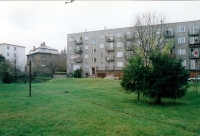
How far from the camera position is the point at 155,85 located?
40.8ft

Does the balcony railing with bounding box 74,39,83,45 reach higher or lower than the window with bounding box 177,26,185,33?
lower

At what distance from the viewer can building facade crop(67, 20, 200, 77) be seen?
49.5 meters

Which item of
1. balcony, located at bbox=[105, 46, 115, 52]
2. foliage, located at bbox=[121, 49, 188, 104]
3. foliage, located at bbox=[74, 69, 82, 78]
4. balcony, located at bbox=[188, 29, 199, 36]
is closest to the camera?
foliage, located at bbox=[121, 49, 188, 104]

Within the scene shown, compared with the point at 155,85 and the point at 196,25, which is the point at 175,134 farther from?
the point at 196,25

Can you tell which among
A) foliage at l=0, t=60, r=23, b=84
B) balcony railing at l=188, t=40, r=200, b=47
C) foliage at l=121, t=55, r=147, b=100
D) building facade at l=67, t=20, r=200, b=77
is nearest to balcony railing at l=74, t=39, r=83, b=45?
building facade at l=67, t=20, r=200, b=77

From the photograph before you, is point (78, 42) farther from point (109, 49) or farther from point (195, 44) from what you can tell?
point (195, 44)

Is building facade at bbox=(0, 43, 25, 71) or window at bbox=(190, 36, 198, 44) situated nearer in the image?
window at bbox=(190, 36, 198, 44)

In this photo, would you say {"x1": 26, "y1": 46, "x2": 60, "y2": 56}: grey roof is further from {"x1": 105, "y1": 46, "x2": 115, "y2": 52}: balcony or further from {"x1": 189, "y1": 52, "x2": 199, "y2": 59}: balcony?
{"x1": 189, "y1": 52, "x2": 199, "y2": 59}: balcony

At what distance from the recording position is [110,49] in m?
58.8

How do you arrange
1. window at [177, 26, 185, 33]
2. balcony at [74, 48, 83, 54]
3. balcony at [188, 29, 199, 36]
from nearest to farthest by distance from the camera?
balcony at [188, 29, 199, 36] < window at [177, 26, 185, 33] < balcony at [74, 48, 83, 54]

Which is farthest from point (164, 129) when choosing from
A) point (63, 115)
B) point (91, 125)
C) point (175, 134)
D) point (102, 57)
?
point (102, 57)

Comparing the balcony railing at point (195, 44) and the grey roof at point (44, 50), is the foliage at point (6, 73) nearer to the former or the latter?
the balcony railing at point (195, 44)

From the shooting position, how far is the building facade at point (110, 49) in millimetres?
49500

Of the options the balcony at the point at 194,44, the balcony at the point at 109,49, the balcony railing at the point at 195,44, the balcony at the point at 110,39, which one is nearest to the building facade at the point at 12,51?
the balcony at the point at 109,49
